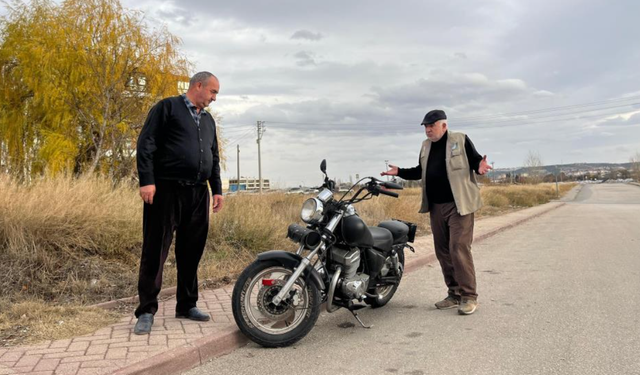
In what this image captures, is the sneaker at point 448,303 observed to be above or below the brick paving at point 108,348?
below

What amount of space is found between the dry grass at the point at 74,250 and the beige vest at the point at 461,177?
3200 mm

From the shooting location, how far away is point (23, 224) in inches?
235

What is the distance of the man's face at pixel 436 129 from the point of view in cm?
557

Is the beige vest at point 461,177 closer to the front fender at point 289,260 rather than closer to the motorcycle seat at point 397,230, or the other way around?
the motorcycle seat at point 397,230

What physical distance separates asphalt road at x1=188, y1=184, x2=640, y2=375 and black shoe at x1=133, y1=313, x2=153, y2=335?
2.20 ft

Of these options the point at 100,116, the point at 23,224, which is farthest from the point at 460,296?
the point at 100,116

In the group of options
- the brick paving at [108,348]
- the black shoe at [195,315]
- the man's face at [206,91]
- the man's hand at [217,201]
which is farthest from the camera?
the man's hand at [217,201]

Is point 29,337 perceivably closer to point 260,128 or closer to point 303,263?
point 303,263

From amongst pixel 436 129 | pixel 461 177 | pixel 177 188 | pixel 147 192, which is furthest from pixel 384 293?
pixel 147 192

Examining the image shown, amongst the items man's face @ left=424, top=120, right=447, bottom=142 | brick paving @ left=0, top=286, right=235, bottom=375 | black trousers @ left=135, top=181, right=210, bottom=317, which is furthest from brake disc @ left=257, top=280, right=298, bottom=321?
man's face @ left=424, top=120, right=447, bottom=142

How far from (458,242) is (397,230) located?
0.67 m

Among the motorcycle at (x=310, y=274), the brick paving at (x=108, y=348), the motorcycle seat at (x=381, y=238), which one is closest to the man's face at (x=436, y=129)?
the motorcycle at (x=310, y=274)

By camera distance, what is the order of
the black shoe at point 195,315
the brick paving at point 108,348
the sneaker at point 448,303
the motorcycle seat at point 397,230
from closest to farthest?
the brick paving at point 108,348, the black shoe at point 195,315, the motorcycle seat at point 397,230, the sneaker at point 448,303

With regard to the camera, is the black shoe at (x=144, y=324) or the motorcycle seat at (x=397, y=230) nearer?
the black shoe at (x=144, y=324)
